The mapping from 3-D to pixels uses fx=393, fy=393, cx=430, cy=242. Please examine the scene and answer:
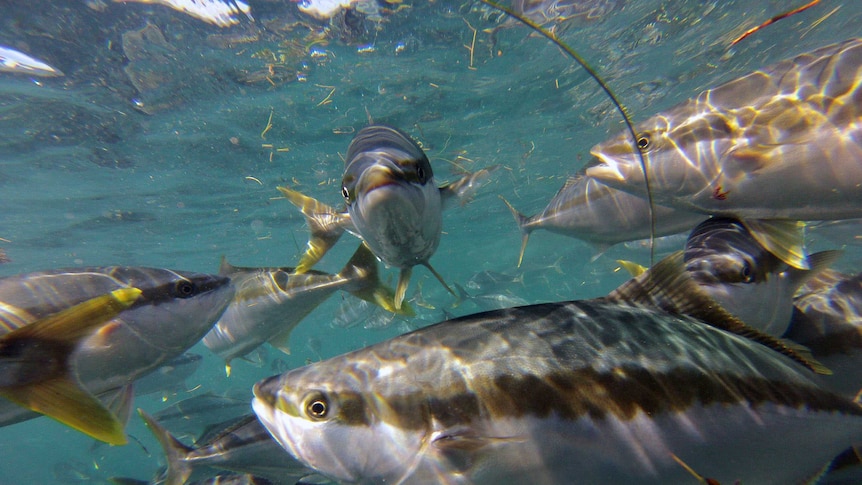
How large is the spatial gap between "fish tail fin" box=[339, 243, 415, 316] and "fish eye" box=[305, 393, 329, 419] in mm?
2384

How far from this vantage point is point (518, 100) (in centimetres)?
1400

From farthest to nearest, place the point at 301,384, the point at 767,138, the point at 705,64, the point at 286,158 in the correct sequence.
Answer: the point at 286,158
the point at 705,64
the point at 767,138
the point at 301,384

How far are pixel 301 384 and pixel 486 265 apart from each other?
4558 centimetres

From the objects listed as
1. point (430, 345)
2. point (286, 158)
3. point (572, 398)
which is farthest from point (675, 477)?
point (286, 158)

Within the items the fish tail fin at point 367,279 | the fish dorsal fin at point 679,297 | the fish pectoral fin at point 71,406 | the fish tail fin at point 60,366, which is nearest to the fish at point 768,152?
the fish dorsal fin at point 679,297

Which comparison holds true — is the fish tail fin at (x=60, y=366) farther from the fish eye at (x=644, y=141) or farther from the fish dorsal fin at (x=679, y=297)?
the fish eye at (x=644, y=141)

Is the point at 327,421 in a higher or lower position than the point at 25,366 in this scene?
lower

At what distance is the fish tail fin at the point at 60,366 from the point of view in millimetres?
1847

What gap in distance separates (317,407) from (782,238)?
3.11 meters

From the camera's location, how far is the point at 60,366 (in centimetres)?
191

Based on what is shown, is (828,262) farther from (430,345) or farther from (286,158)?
(286,158)

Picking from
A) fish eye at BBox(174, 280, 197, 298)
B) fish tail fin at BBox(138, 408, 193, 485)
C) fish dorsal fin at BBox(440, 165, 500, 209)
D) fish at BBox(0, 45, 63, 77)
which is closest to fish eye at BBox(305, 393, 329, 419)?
fish eye at BBox(174, 280, 197, 298)

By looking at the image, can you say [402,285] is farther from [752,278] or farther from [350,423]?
[752,278]

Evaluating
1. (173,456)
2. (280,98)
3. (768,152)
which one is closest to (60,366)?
(173,456)
